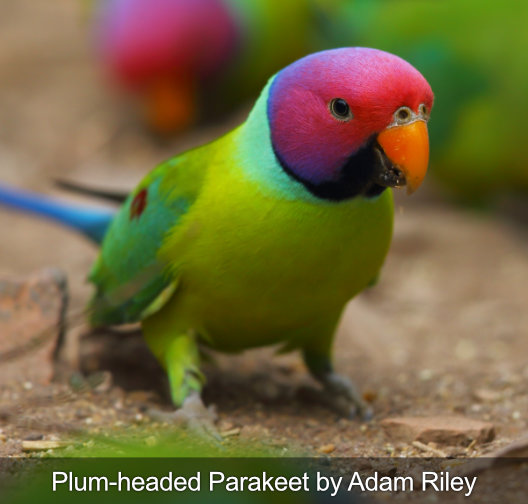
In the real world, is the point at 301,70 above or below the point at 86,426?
above

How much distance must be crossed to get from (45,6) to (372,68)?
5.77 m

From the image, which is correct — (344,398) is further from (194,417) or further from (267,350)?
(267,350)

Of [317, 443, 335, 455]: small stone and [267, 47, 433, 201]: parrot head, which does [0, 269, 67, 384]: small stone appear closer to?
[317, 443, 335, 455]: small stone

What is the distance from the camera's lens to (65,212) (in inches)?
127

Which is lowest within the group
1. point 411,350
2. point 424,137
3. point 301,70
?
point 411,350

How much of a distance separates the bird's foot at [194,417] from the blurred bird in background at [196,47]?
3.03 metres

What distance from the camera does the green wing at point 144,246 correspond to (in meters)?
2.37

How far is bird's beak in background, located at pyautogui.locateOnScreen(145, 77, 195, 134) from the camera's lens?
5215mm

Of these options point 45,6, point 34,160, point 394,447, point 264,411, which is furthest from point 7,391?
point 45,6

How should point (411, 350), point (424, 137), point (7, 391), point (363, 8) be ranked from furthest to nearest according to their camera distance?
point (363, 8)
point (411, 350)
point (7, 391)
point (424, 137)

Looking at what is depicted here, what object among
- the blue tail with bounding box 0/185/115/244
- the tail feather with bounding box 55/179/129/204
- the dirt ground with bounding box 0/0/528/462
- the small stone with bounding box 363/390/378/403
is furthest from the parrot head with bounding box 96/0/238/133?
the small stone with bounding box 363/390/378/403

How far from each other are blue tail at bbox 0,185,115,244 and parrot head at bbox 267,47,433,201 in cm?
119

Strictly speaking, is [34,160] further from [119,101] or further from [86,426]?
[86,426]

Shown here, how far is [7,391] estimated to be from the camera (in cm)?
252
